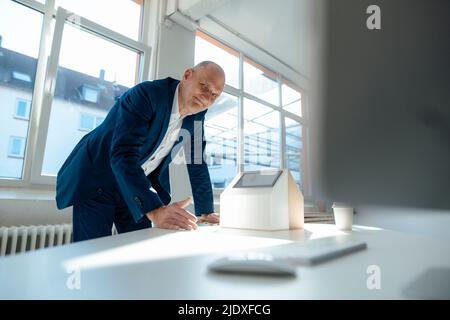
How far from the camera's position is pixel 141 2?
3.34m

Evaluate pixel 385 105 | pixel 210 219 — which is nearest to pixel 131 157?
pixel 210 219

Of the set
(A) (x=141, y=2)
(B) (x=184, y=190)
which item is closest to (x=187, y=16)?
(A) (x=141, y=2)

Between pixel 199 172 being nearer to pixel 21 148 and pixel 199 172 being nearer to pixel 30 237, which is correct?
pixel 30 237

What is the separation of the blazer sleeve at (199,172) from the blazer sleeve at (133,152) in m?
0.42

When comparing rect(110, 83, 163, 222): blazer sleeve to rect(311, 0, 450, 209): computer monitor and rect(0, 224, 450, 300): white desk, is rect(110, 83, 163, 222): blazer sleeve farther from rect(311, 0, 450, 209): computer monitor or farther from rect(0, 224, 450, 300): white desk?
rect(311, 0, 450, 209): computer monitor

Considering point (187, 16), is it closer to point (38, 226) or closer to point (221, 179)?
point (221, 179)

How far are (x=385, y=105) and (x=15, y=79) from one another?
9.47ft

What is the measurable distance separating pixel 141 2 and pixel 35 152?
7.28 feet

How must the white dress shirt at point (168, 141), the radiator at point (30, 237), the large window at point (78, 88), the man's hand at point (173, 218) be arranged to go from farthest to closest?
the large window at point (78, 88) → the radiator at point (30, 237) → the white dress shirt at point (168, 141) → the man's hand at point (173, 218)

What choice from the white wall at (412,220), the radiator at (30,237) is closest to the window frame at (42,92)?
the radiator at (30,237)

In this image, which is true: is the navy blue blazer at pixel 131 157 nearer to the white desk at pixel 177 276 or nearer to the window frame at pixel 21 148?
the white desk at pixel 177 276

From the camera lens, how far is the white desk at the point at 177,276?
328 mm

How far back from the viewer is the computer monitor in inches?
11.6
